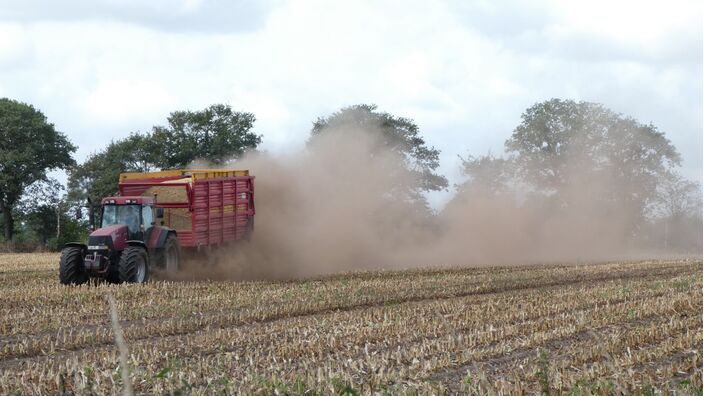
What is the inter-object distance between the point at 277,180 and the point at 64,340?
1689cm

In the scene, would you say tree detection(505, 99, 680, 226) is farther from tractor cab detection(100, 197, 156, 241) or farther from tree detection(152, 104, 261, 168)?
tractor cab detection(100, 197, 156, 241)

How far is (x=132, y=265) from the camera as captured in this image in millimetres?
17859

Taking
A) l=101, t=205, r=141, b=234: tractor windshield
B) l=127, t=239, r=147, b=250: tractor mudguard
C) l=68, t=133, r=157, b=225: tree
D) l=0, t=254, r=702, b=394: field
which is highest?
l=68, t=133, r=157, b=225: tree

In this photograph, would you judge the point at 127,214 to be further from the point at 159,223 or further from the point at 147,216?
the point at 159,223

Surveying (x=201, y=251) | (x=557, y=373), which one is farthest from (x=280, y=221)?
(x=557, y=373)

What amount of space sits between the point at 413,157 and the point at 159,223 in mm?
36231

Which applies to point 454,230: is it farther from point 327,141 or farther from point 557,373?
point 557,373

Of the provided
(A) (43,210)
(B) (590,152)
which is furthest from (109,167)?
(B) (590,152)

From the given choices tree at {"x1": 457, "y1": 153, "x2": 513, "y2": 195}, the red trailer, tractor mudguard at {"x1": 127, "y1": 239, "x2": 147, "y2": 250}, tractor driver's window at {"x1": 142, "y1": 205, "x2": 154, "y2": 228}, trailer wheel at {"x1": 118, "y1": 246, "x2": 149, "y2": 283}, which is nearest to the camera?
trailer wheel at {"x1": 118, "y1": 246, "x2": 149, "y2": 283}

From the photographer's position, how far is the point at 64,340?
11.0 meters

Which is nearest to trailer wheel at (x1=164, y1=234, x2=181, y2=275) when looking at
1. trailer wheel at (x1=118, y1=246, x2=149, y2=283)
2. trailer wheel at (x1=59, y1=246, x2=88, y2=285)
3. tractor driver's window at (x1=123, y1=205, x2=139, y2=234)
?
tractor driver's window at (x1=123, y1=205, x2=139, y2=234)

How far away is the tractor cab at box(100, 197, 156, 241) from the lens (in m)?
18.7

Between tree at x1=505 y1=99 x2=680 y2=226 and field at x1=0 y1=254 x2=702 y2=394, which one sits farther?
tree at x1=505 y1=99 x2=680 y2=226

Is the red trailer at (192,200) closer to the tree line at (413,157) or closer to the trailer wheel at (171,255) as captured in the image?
the trailer wheel at (171,255)
